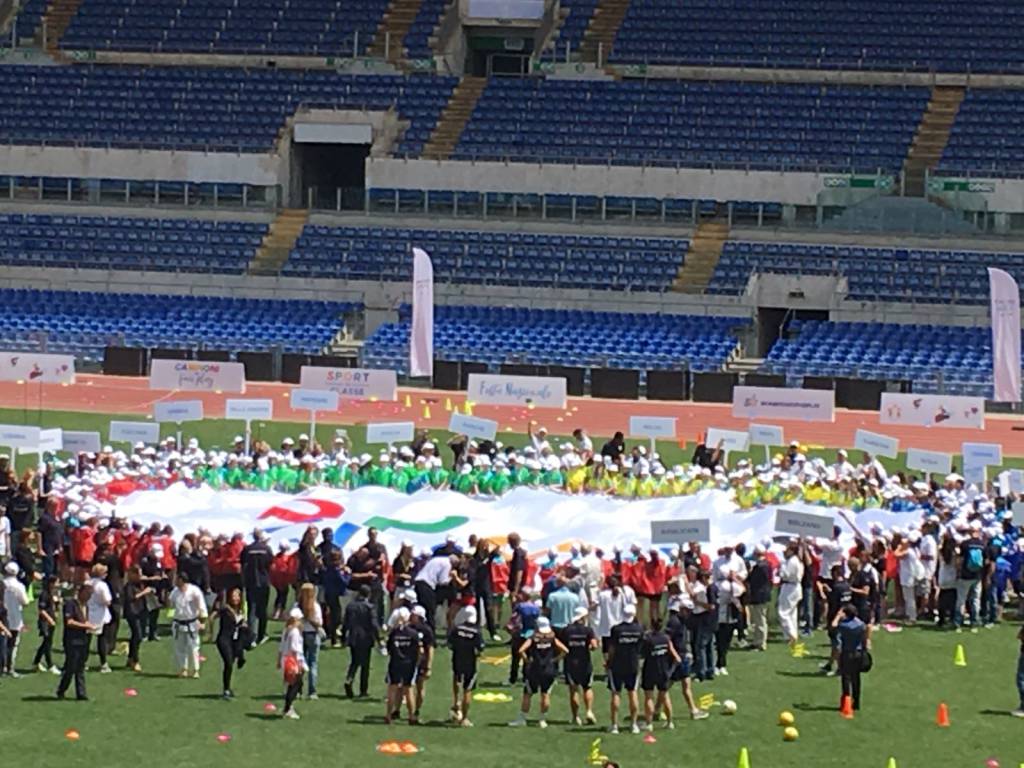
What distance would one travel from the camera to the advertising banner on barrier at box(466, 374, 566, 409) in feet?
181

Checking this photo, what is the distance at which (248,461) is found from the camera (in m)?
40.2

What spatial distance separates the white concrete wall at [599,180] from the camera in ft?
224

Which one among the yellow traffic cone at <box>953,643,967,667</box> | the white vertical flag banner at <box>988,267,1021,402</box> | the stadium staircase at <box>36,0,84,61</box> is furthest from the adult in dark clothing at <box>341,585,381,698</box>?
the stadium staircase at <box>36,0,84,61</box>

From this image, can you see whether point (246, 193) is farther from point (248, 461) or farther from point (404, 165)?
point (248, 461)

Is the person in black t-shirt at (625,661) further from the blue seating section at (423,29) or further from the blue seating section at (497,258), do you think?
the blue seating section at (423,29)

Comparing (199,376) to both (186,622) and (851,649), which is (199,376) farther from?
(851,649)

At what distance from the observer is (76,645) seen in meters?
28.1

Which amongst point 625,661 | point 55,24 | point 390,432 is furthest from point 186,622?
point 55,24

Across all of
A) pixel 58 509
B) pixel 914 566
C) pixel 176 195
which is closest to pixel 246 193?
pixel 176 195

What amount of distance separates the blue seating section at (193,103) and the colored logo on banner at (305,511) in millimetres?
33946

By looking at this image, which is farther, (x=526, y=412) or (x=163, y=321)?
(x=163, y=321)

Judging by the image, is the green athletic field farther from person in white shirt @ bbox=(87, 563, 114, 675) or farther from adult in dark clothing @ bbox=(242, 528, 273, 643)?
person in white shirt @ bbox=(87, 563, 114, 675)

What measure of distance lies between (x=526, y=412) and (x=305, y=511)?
17331 millimetres

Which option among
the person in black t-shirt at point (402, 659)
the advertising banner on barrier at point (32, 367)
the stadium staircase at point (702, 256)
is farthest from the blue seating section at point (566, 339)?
the person in black t-shirt at point (402, 659)
